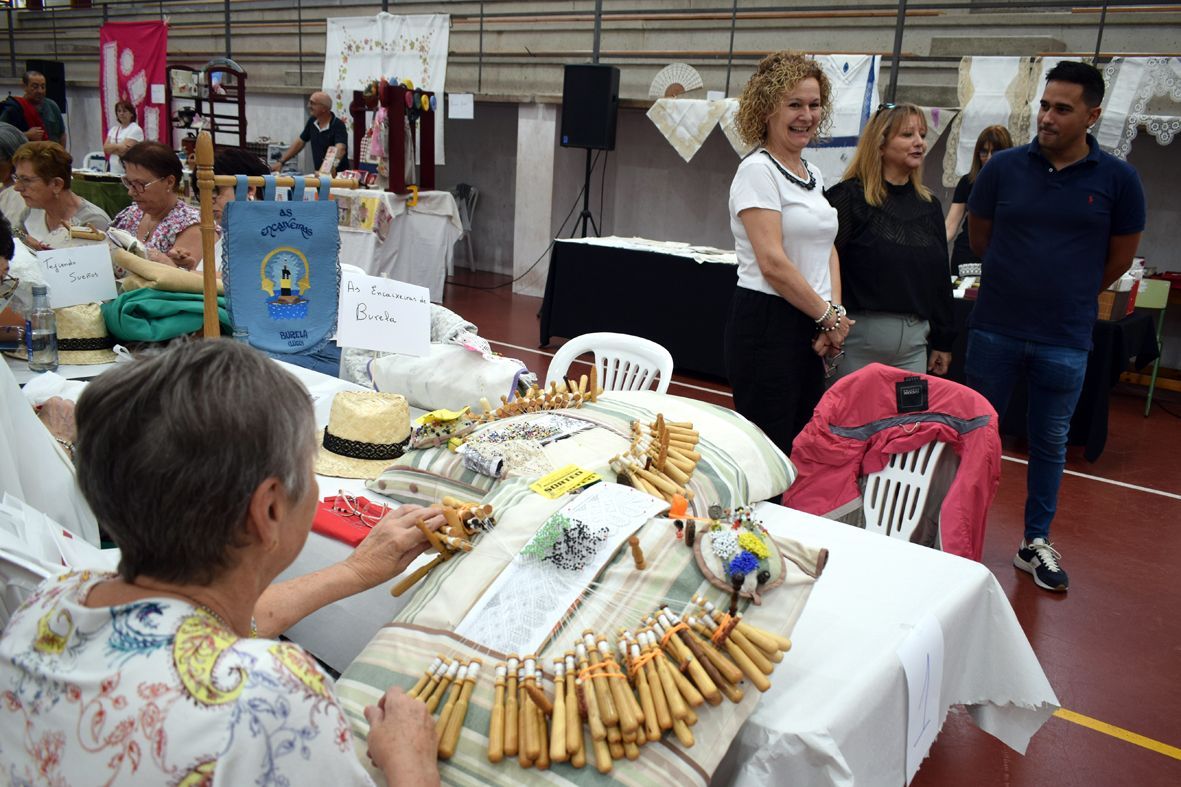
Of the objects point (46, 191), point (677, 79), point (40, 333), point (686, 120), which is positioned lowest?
point (40, 333)

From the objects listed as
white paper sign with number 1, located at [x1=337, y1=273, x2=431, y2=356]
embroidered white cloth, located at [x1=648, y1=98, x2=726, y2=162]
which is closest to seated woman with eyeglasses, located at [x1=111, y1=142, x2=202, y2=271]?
white paper sign with number 1, located at [x1=337, y1=273, x2=431, y2=356]

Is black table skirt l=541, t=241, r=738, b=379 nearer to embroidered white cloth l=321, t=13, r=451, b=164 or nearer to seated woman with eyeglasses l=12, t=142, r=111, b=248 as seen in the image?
embroidered white cloth l=321, t=13, r=451, b=164

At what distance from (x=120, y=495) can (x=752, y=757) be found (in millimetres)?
814

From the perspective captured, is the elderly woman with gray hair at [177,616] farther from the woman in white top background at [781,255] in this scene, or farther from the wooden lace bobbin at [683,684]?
the woman in white top background at [781,255]

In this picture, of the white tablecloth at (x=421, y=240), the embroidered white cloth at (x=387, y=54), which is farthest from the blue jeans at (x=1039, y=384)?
the embroidered white cloth at (x=387, y=54)

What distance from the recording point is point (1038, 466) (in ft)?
10.2

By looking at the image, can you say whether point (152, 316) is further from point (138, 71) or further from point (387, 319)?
point (138, 71)

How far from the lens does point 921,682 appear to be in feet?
4.59

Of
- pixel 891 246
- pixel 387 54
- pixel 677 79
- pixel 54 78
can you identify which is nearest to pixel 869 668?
pixel 891 246

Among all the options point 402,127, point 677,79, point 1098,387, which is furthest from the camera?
point 677,79

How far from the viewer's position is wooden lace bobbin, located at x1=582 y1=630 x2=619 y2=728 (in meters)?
1.08

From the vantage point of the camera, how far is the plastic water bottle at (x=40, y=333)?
99.7 inches

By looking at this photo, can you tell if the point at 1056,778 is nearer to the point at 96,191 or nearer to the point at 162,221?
the point at 162,221

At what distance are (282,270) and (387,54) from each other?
7339mm
